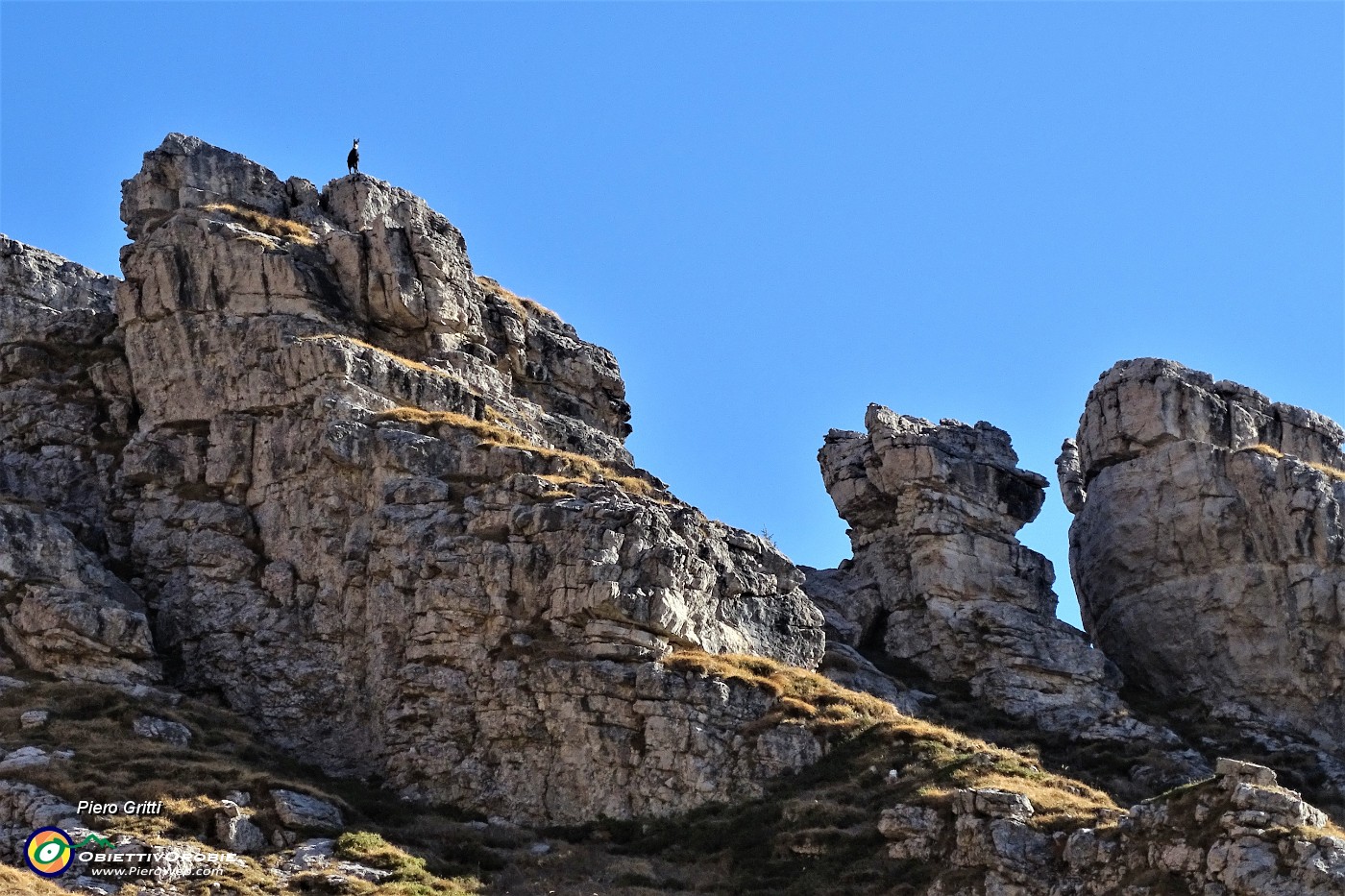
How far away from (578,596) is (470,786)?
22.0 ft

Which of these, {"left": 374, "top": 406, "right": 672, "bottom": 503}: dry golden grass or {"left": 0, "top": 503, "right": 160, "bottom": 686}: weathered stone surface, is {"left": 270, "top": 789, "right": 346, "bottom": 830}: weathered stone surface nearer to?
{"left": 0, "top": 503, "right": 160, "bottom": 686}: weathered stone surface

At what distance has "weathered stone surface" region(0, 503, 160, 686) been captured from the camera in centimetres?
6656

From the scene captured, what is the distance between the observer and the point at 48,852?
5459 cm

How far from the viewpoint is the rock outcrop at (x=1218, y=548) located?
80.0m

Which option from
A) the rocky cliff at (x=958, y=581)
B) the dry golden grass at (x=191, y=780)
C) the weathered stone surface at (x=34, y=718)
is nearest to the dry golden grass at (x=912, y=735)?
the rocky cliff at (x=958, y=581)

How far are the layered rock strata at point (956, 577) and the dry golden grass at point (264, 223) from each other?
23994 mm

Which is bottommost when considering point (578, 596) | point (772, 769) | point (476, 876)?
point (476, 876)

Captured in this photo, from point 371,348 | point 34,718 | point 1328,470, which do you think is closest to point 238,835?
point 34,718

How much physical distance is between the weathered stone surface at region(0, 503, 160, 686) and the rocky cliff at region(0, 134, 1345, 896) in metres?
0.14

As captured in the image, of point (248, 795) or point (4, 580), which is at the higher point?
point (4, 580)

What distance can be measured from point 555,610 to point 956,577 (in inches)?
880

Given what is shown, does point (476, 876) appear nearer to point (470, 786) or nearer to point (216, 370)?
point (470, 786)

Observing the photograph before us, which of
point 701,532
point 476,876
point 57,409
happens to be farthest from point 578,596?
point 57,409

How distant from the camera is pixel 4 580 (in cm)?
6788
